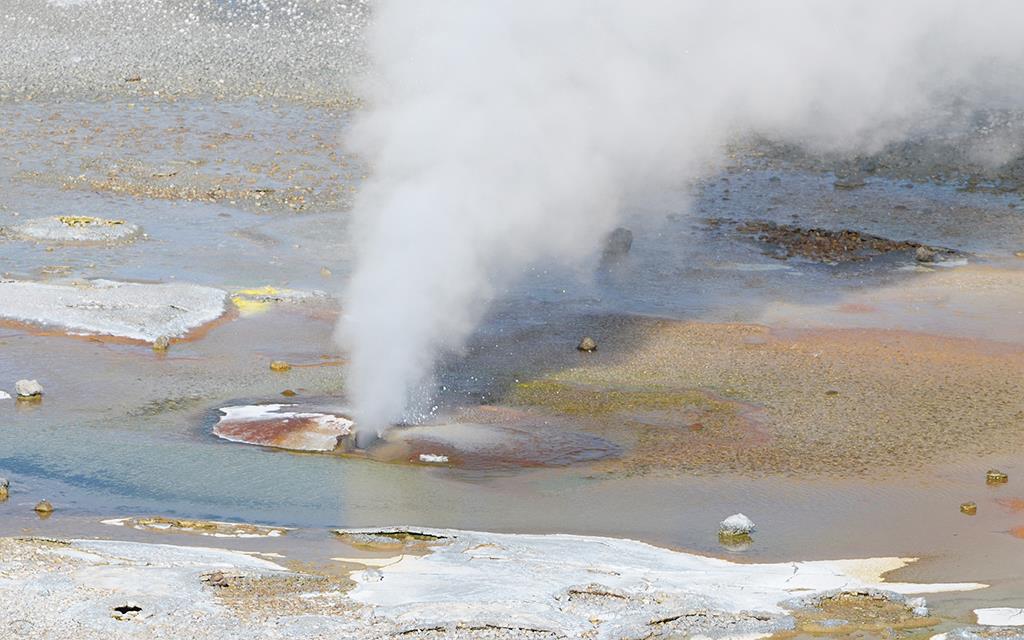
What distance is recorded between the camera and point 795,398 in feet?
32.5

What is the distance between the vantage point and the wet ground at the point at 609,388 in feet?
25.2

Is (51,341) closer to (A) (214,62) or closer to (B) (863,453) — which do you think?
(B) (863,453)

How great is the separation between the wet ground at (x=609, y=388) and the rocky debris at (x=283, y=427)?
0.13 m

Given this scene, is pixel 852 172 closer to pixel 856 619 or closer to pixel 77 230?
pixel 77 230

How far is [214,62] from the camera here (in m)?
24.1

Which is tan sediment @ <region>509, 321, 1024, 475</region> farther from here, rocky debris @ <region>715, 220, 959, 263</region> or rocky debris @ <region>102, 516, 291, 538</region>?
rocky debris @ <region>715, 220, 959, 263</region>

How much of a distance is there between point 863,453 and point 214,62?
1744 centimetres

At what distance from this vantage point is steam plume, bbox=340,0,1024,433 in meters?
9.73

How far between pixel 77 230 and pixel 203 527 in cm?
773

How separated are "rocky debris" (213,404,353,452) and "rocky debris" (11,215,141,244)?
5.46m

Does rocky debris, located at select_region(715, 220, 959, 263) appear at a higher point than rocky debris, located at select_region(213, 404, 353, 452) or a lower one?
higher

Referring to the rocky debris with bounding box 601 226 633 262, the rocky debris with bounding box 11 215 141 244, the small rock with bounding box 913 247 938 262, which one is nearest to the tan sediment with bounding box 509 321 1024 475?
the rocky debris with bounding box 601 226 633 262

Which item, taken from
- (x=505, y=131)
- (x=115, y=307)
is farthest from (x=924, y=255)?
(x=115, y=307)

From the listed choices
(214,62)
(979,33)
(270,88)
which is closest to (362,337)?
(979,33)
